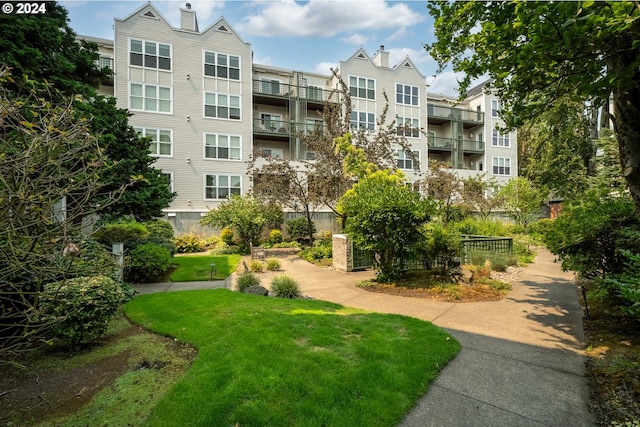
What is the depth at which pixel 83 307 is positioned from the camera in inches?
170

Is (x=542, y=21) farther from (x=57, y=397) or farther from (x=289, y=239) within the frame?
(x=289, y=239)

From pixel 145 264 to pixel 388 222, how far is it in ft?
24.7

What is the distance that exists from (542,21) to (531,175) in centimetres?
3203

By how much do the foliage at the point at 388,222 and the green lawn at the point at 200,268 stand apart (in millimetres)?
5149

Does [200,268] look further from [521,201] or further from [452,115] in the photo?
[452,115]

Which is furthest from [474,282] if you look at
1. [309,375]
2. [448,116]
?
[448,116]

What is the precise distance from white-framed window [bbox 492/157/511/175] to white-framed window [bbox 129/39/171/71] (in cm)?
3146

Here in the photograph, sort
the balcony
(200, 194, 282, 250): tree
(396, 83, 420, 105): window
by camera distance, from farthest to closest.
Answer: the balcony < (396, 83, 420, 105): window < (200, 194, 282, 250): tree

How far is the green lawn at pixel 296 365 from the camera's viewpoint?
115 inches

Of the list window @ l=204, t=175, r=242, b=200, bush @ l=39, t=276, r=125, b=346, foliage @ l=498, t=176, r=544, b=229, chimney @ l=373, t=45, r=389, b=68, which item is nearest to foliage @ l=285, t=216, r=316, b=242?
window @ l=204, t=175, r=242, b=200

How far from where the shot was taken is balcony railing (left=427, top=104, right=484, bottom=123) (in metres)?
30.1

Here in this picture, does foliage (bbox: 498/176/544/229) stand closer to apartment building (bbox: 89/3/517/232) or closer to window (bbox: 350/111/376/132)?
apartment building (bbox: 89/3/517/232)

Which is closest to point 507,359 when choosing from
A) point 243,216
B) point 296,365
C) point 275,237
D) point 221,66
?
point 296,365

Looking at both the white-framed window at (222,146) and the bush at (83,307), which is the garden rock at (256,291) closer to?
the bush at (83,307)
